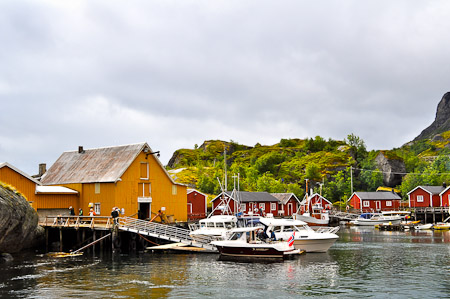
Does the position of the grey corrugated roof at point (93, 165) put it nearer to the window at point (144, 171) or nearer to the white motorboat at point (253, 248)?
the window at point (144, 171)

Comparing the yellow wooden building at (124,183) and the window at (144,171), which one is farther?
the window at (144,171)

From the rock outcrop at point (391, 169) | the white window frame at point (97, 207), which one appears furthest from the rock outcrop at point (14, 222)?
the rock outcrop at point (391, 169)

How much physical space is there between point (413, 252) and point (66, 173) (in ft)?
121

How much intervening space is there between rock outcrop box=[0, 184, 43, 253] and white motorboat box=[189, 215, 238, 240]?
44.1 ft

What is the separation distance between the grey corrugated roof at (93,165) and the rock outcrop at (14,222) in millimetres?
9914

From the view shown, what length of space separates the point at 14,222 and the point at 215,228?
1683 cm

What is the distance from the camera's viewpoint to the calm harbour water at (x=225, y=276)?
24.0m

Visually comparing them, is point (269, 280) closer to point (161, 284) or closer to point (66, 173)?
point (161, 284)

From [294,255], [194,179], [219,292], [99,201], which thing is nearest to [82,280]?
[219,292]

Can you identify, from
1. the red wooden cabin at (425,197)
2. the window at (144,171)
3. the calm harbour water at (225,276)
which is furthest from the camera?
the red wooden cabin at (425,197)

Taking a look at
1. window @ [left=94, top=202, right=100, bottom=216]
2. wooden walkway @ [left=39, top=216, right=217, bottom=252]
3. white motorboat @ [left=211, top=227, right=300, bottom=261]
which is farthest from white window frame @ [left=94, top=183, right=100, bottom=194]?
white motorboat @ [left=211, top=227, right=300, bottom=261]

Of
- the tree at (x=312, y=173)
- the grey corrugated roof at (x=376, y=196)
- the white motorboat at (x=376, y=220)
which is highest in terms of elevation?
the tree at (x=312, y=173)

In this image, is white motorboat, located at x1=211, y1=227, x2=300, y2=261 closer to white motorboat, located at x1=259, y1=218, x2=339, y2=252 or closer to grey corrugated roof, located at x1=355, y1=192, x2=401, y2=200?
white motorboat, located at x1=259, y1=218, x2=339, y2=252

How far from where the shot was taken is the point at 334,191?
114 m
